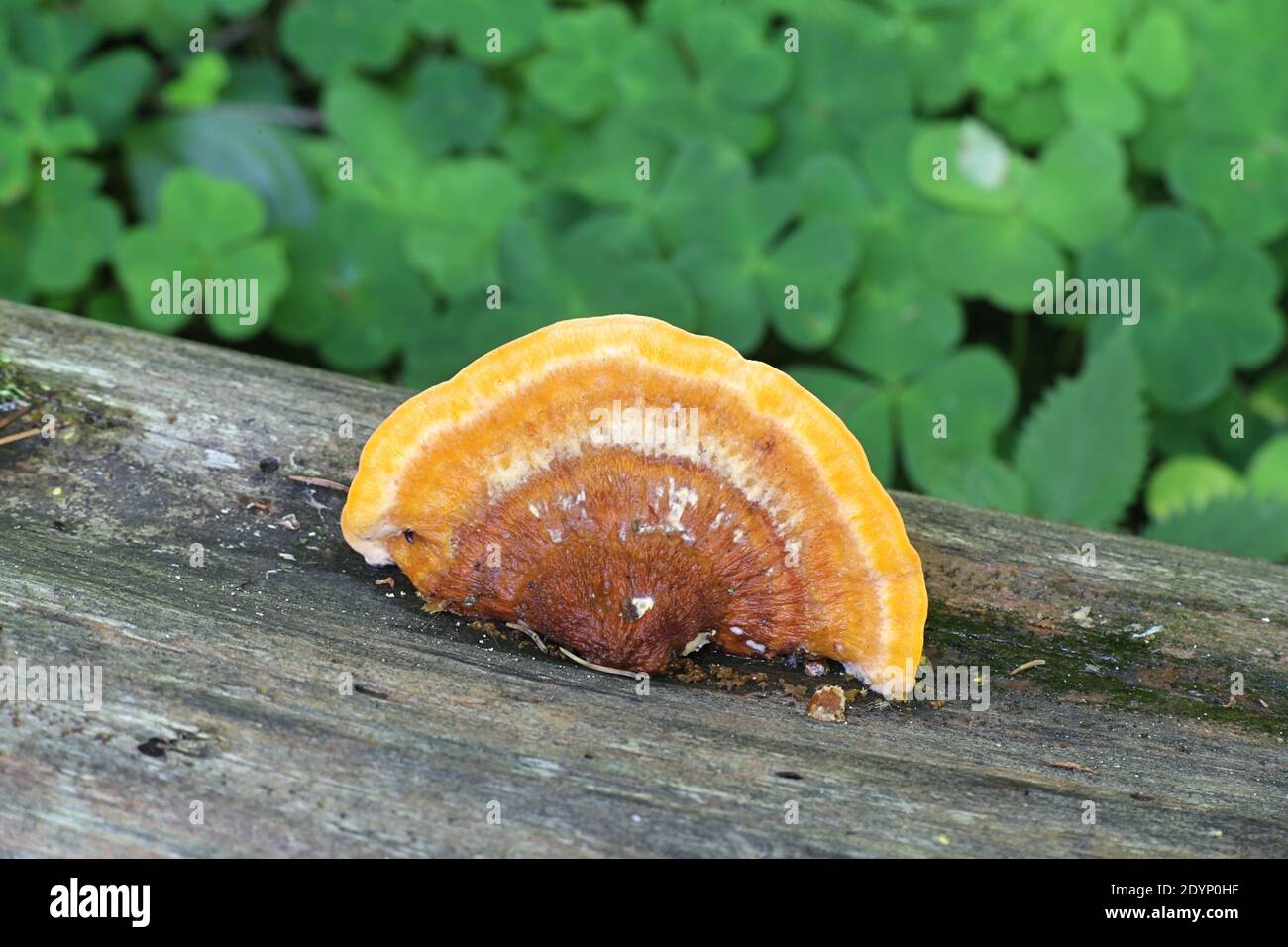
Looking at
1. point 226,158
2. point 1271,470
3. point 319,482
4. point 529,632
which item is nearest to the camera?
point 529,632

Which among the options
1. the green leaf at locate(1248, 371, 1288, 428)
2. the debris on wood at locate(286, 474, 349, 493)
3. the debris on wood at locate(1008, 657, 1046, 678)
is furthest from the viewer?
the green leaf at locate(1248, 371, 1288, 428)

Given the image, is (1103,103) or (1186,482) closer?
(1186,482)

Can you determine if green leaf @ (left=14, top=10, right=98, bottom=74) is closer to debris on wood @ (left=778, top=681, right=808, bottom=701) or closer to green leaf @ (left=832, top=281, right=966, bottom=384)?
green leaf @ (left=832, top=281, right=966, bottom=384)

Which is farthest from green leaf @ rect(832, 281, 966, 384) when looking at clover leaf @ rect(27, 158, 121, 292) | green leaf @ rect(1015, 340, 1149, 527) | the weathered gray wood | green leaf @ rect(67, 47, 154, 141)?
green leaf @ rect(67, 47, 154, 141)

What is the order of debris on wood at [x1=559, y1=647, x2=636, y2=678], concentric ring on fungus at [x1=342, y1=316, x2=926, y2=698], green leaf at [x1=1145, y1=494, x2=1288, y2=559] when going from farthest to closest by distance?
green leaf at [x1=1145, y1=494, x2=1288, y2=559]
debris on wood at [x1=559, y1=647, x2=636, y2=678]
concentric ring on fungus at [x1=342, y1=316, x2=926, y2=698]

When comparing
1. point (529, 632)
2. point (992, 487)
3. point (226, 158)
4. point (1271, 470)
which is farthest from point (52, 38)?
point (1271, 470)

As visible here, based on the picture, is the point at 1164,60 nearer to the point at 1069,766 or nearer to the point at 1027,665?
the point at 1027,665

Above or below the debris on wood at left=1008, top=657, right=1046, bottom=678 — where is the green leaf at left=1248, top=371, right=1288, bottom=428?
above
